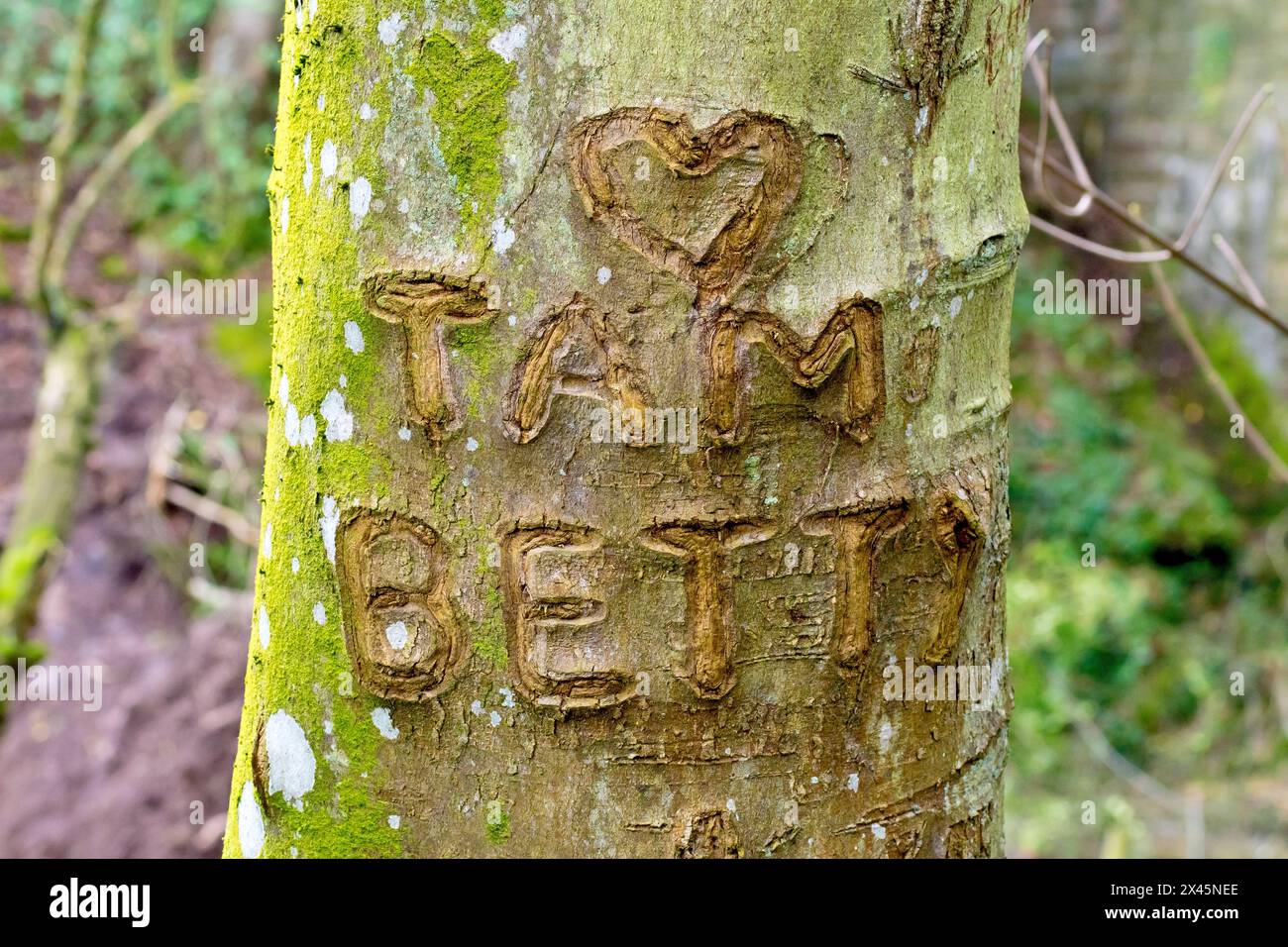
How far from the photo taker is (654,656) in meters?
0.94

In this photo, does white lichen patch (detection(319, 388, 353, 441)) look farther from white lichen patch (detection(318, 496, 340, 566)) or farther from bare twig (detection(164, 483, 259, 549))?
bare twig (detection(164, 483, 259, 549))

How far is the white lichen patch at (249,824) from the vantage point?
3.47 feet

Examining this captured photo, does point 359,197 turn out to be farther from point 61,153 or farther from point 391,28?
point 61,153

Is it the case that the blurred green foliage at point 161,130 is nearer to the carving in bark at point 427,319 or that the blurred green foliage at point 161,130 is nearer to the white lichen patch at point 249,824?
the white lichen patch at point 249,824

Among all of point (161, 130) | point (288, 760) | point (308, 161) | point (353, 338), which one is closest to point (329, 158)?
point (308, 161)

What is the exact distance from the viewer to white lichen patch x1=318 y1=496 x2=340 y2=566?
0.99m

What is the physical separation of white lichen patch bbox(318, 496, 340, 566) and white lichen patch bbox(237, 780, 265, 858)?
0.83ft

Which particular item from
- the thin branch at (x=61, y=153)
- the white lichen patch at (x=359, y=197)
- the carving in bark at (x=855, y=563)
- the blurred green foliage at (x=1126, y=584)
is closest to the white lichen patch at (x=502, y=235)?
the white lichen patch at (x=359, y=197)

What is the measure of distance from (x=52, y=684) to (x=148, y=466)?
1278mm

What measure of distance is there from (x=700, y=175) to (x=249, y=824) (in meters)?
0.73

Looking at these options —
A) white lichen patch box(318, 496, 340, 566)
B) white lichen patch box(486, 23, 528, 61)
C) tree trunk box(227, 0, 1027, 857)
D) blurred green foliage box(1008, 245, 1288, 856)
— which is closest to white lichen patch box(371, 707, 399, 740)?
tree trunk box(227, 0, 1027, 857)
